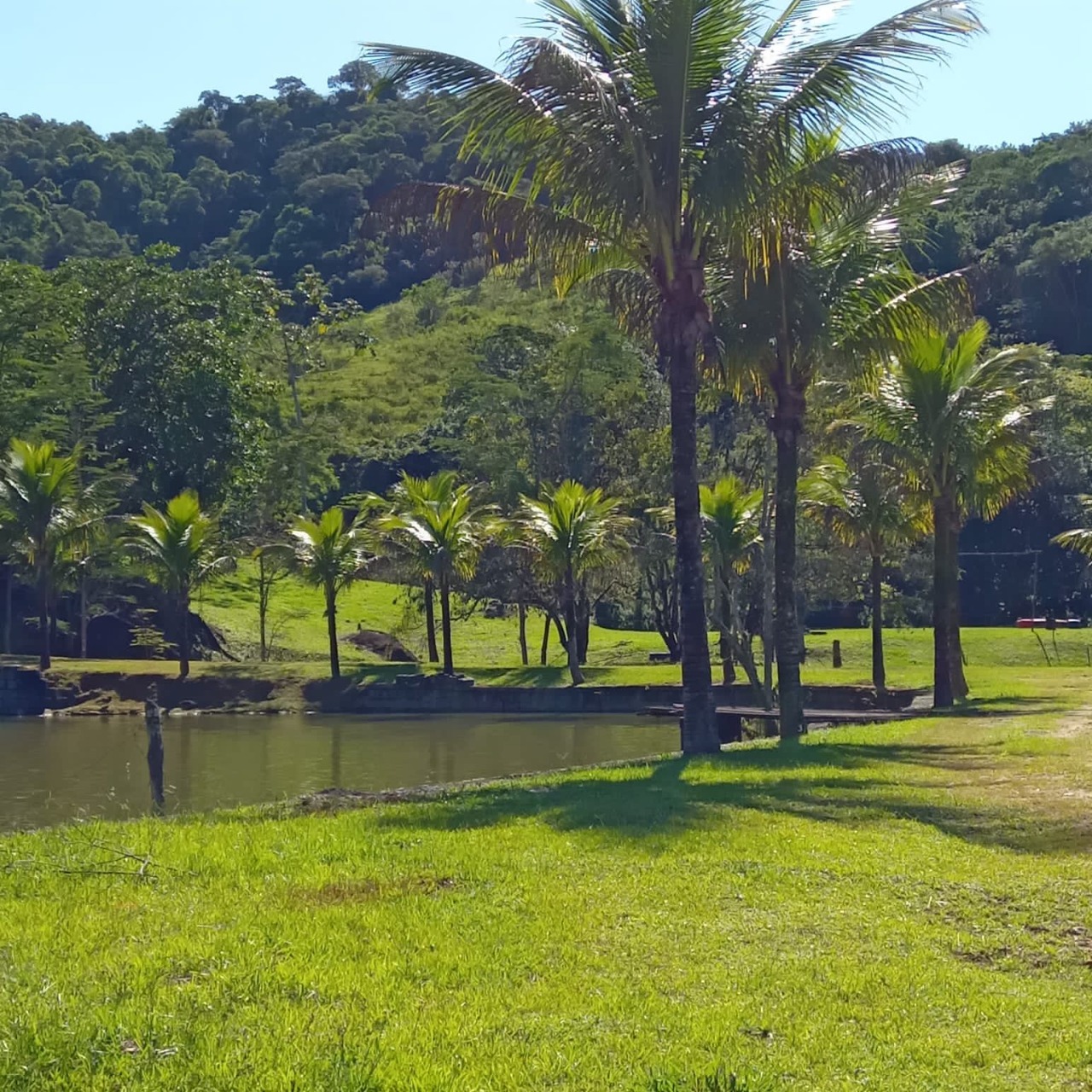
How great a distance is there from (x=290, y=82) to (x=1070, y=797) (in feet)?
622

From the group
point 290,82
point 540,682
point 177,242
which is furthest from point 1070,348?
point 290,82

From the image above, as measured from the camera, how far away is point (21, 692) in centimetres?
3634

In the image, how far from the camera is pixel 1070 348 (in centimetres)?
7512

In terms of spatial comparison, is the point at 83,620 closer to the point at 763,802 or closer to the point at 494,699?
the point at 494,699

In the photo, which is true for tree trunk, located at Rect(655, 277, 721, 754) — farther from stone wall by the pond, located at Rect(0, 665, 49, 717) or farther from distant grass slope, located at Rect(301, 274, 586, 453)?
distant grass slope, located at Rect(301, 274, 586, 453)

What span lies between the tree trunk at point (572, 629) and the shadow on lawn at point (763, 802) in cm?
2221

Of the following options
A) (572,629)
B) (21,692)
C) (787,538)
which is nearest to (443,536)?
(572,629)

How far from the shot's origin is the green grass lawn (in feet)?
15.7

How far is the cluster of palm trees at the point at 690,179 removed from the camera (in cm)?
1408

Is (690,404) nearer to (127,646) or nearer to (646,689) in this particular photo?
(646,689)

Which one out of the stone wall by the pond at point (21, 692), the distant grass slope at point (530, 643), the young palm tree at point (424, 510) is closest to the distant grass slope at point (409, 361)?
the distant grass slope at point (530, 643)

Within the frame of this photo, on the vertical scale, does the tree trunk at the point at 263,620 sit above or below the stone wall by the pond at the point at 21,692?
above

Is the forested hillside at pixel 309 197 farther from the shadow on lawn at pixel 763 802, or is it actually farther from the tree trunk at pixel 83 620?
the shadow on lawn at pixel 763 802

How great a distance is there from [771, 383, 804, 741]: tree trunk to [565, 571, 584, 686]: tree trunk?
18.4m
